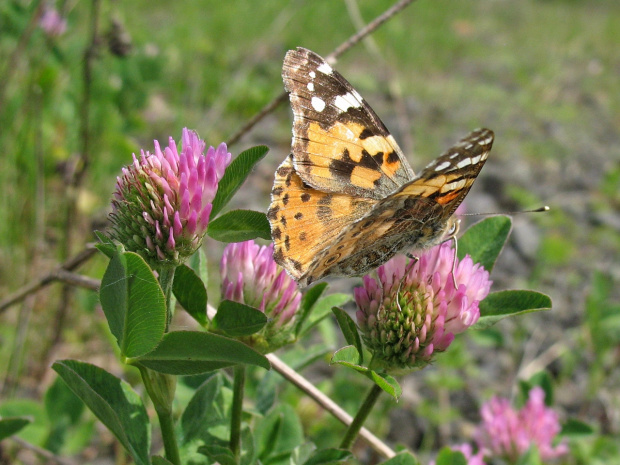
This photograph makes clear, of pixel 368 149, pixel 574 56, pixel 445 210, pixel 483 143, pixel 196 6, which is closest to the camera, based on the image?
pixel 483 143

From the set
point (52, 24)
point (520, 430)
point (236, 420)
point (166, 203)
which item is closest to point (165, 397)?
point (236, 420)

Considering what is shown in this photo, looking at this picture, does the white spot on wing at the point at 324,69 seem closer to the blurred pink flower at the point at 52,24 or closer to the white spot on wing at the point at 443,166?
the white spot on wing at the point at 443,166

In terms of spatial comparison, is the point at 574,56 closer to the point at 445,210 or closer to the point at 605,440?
the point at 605,440

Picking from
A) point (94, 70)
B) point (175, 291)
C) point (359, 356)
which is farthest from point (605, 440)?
point (94, 70)

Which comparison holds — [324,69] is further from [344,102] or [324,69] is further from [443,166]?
[443,166]

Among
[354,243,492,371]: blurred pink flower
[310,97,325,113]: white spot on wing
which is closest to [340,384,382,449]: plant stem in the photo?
[354,243,492,371]: blurred pink flower

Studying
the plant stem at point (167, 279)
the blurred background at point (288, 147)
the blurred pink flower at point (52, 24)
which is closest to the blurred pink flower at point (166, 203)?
the plant stem at point (167, 279)

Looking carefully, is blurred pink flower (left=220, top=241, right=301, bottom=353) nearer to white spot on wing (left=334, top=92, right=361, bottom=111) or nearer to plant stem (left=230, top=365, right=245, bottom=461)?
plant stem (left=230, top=365, right=245, bottom=461)
